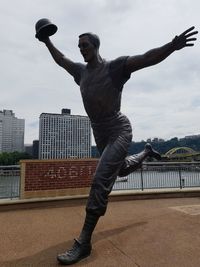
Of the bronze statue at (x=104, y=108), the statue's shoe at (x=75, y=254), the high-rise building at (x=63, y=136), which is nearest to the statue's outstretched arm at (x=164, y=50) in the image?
the bronze statue at (x=104, y=108)

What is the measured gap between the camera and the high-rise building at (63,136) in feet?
273

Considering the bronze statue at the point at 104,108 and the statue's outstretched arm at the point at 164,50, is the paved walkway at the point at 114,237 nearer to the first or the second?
the bronze statue at the point at 104,108

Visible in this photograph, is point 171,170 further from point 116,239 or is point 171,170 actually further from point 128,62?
point 128,62

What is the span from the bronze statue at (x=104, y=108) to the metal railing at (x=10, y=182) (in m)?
4.47

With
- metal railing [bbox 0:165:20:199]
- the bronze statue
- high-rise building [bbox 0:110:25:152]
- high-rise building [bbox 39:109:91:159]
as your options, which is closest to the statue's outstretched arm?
the bronze statue

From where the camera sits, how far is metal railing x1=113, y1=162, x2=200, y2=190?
890 cm

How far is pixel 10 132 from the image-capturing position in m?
110

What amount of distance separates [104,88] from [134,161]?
59.7 inches

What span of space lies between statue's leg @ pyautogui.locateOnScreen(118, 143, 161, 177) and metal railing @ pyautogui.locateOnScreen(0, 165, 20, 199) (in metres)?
4.00

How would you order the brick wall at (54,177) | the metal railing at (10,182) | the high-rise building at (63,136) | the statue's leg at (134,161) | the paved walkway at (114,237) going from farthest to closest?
the high-rise building at (63,136) < the metal railing at (10,182) < the brick wall at (54,177) < the statue's leg at (134,161) < the paved walkway at (114,237)

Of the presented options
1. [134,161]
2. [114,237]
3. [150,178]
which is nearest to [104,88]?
[134,161]

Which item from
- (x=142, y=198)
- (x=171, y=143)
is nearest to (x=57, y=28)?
(x=142, y=198)

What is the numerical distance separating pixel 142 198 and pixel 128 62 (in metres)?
5.09

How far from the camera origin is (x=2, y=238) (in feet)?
12.9
